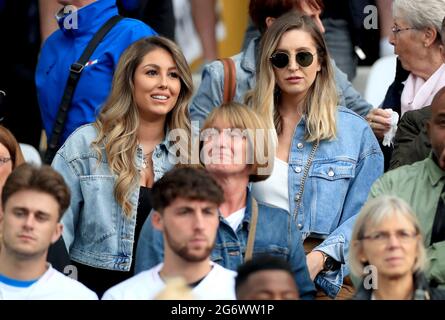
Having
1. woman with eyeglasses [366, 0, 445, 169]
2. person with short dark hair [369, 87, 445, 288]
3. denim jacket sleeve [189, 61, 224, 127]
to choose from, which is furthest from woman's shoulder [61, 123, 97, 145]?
woman with eyeglasses [366, 0, 445, 169]

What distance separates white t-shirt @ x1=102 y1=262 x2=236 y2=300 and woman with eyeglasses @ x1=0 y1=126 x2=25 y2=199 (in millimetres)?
1128

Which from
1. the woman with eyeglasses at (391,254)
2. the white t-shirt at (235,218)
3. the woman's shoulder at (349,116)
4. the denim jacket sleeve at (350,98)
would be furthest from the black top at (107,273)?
the denim jacket sleeve at (350,98)

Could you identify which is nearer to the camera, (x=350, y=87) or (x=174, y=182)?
(x=174, y=182)

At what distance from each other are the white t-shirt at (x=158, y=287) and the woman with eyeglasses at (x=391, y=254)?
1.84 feet

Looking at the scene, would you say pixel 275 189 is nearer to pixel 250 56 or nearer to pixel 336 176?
pixel 336 176

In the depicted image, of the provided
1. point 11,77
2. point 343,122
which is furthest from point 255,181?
point 11,77

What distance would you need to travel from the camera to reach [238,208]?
271 inches

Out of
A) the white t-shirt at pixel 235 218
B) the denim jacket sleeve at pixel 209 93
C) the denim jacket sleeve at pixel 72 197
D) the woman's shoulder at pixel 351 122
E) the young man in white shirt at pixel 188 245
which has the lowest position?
the young man in white shirt at pixel 188 245

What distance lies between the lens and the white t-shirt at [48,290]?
623 cm

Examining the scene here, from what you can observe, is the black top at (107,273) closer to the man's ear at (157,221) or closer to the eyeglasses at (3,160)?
the eyeglasses at (3,160)

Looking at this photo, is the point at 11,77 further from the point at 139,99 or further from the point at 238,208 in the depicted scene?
the point at 238,208

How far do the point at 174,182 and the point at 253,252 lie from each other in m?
0.61
